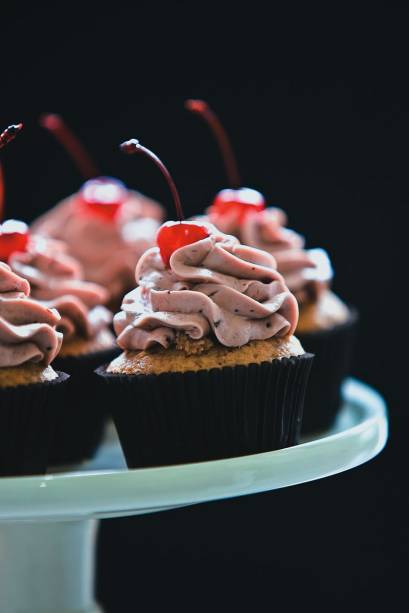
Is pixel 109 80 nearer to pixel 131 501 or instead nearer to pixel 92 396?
pixel 92 396

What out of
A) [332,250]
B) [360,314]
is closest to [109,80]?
[332,250]

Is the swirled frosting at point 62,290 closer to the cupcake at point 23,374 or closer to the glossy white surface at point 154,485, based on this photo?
the cupcake at point 23,374

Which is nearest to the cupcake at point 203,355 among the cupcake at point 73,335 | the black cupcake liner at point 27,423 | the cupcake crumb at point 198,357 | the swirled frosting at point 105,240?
the cupcake crumb at point 198,357

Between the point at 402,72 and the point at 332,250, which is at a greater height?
the point at 402,72

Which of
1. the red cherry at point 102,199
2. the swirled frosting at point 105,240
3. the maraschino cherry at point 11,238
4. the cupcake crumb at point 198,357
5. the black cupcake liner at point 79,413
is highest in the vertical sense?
the maraschino cherry at point 11,238

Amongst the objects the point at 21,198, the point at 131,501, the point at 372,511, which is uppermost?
the point at 131,501

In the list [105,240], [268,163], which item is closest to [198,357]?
[105,240]
